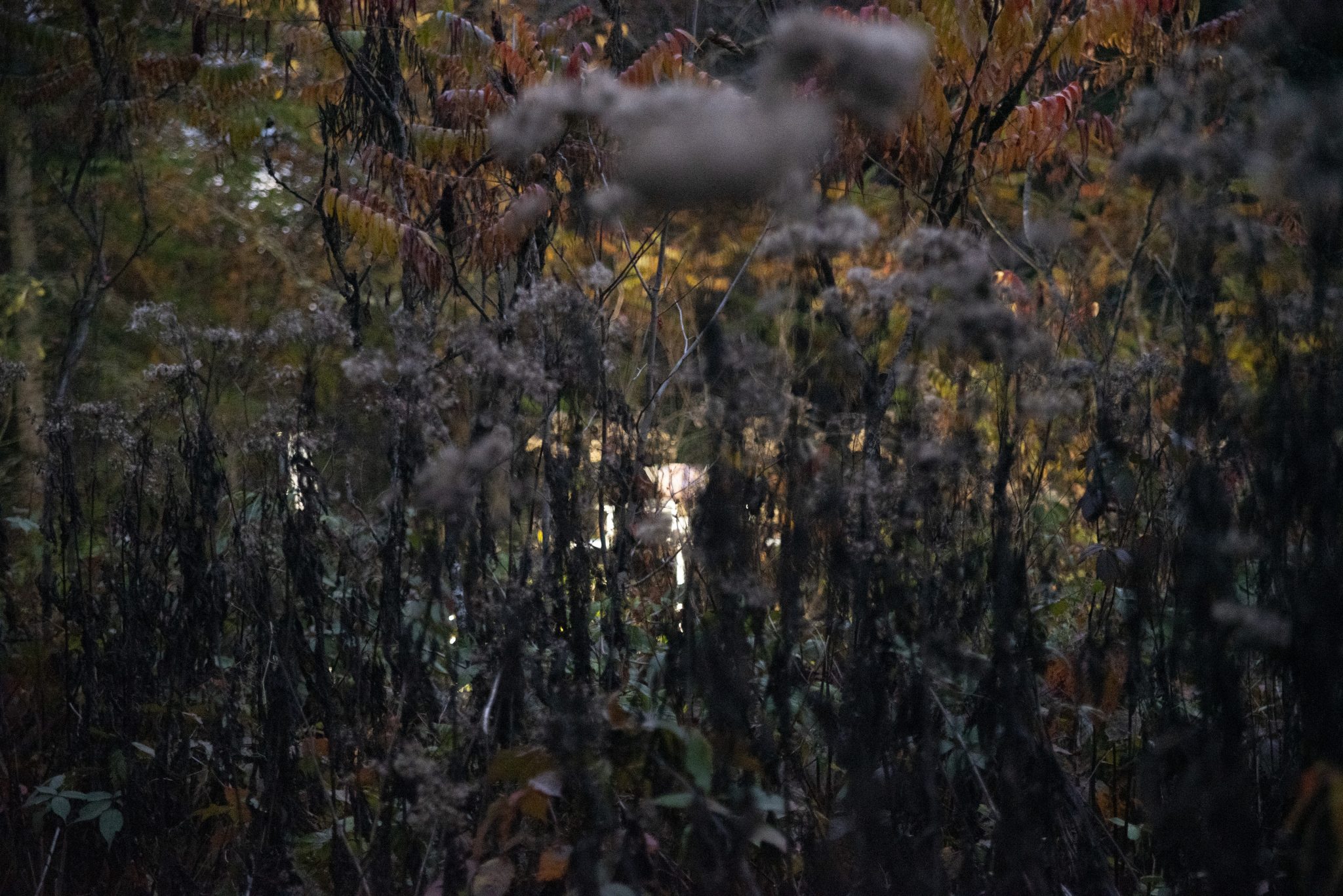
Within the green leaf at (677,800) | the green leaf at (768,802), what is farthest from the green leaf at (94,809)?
the green leaf at (768,802)

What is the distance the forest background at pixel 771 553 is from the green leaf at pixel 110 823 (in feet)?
0.16

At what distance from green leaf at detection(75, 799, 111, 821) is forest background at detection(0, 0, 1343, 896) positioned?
0.15ft

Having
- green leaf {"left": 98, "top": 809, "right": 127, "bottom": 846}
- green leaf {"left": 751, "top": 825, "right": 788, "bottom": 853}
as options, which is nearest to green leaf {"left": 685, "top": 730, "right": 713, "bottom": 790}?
green leaf {"left": 751, "top": 825, "right": 788, "bottom": 853}

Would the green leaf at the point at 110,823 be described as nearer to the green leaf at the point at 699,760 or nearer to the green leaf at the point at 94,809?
the green leaf at the point at 94,809

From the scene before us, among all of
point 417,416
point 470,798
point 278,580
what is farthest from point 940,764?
point 278,580

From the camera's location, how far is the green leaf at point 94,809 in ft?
8.57

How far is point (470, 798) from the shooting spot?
238 centimetres

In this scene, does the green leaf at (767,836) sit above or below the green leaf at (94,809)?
above

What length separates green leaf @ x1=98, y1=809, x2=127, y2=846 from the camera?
262 cm

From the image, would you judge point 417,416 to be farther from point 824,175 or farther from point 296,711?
point 824,175

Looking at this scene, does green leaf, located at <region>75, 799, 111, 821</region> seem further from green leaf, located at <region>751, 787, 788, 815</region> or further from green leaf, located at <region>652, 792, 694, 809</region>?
green leaf, located at <region>751, 787, 788, 815</region>

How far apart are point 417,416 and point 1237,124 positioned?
1772 millimetres

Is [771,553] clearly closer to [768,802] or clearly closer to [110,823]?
[768,802]

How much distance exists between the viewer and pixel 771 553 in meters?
2.65
